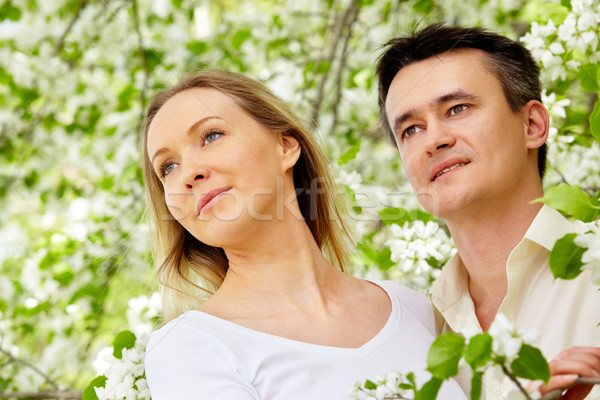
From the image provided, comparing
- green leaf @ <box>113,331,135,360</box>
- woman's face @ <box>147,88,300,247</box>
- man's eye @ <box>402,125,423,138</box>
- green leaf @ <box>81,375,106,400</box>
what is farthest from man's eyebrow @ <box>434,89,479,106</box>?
green leaf @ <box>81,375,106,400</box>

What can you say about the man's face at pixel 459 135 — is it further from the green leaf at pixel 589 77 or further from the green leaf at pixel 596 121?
the green leaf at pixel 596 121

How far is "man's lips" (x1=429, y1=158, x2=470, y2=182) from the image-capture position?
1.70 meters

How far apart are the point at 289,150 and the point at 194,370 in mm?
651

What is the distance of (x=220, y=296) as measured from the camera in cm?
154

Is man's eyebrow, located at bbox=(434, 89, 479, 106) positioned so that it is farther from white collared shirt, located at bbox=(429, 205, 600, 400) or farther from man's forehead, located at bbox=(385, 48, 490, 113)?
white collared shirt, located at bbox=(429, 205, 600, 400)

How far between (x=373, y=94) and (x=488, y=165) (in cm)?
210

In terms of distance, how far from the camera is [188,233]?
1.80m

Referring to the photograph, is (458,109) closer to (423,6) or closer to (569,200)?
(569,200)

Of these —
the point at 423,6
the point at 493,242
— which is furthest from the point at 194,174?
the point at 423,6

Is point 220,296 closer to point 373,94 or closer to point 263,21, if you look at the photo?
point 373,94

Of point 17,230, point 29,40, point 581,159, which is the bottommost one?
point 17,230

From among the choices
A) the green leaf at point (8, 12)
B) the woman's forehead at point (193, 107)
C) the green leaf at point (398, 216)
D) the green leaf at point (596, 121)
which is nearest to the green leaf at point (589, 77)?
the green leaf at point (596, 121)

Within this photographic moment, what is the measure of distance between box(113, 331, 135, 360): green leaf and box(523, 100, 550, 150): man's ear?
1237 mm

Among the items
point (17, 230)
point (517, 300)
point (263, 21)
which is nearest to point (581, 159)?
point (517, 300)
